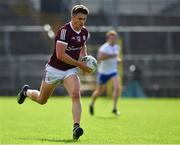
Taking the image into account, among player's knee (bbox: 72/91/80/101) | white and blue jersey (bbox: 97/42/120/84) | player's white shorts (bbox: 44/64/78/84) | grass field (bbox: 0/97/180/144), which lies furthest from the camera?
white and blue jersey (bbox: 97/42/120/84)

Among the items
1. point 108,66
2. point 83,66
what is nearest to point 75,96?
point 83,66

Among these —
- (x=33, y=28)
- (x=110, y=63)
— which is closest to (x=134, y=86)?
(x=33, y=28)

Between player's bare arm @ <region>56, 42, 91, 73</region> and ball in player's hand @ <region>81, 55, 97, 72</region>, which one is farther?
ball in player's hand @ <region>81, 55, 97, 72</region>

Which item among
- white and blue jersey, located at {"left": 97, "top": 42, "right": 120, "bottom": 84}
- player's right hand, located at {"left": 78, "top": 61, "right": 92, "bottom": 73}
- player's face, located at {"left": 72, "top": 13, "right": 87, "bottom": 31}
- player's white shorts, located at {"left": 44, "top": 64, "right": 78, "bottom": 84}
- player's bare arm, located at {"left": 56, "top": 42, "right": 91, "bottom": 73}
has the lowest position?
white and blue jersey, located at {"left": 97, "top": 42, "right": 120, "bottom": 84}

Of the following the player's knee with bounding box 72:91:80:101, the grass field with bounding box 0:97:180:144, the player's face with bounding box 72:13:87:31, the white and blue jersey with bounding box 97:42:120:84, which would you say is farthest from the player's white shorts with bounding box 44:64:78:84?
the white and blue jersey with bounding box 97:42:120:84

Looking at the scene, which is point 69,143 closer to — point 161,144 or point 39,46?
point 161,144

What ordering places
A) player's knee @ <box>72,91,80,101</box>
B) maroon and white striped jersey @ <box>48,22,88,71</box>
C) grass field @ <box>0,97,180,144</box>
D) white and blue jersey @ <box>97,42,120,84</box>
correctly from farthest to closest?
white and blue jersey @ <box>97,42,120,84</box> → maroon and white striped jersey @ <box>48,22,88,71</box> → player's knee @ <box>72,91,80,101</box> → grass field @ <box>0,97,180,144</box>

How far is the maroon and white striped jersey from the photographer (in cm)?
1108

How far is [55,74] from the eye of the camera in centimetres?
1131

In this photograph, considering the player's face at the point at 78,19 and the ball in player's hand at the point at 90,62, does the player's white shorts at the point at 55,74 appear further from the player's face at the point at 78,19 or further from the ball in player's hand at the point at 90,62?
the player's face at the point at 78,19

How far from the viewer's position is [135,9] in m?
31.3

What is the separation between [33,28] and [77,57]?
67.4ft

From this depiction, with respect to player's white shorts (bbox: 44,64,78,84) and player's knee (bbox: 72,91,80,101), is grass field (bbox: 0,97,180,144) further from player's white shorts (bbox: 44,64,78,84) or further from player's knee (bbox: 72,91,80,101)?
player's white shorts (bbox: 44,64,78,84)

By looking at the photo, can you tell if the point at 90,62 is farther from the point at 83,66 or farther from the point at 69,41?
the point at 69,41
